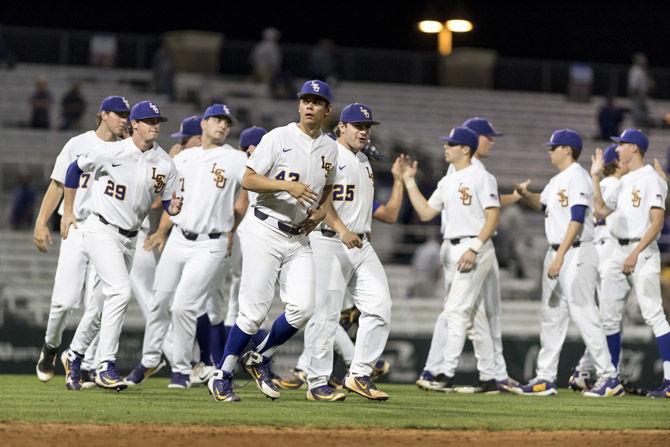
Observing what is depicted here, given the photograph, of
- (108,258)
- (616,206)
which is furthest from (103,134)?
(616,206)

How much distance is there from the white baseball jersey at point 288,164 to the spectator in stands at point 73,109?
1215cm

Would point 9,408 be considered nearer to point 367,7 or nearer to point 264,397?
point 264,397

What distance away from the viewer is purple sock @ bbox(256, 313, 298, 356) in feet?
30.0

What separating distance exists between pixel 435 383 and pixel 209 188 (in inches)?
110

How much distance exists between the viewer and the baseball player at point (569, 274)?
37.4 feet

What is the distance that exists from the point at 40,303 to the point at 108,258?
7.02m

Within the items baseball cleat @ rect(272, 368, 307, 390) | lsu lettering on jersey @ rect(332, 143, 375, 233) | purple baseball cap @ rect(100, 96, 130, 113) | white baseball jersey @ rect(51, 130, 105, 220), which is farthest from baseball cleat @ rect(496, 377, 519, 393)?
purple baseball cap @ rect(100, 96, 130, 113)

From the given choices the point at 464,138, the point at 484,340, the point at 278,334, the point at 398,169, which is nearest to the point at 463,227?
the point at 464,138

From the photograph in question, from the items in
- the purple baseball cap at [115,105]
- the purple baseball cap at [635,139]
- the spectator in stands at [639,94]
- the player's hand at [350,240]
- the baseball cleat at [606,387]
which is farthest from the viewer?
the spectator in stands at [639,94]

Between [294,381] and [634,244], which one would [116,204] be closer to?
[294,381]

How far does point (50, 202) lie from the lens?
1033cm

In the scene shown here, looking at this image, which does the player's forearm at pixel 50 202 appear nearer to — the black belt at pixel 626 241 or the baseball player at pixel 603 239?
the baseball player at pixel 603 239

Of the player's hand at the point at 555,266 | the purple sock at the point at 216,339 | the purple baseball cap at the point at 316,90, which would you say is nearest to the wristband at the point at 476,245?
the player's hand at the point at 555,266

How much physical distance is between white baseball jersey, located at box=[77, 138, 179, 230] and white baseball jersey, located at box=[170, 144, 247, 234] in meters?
0.83
